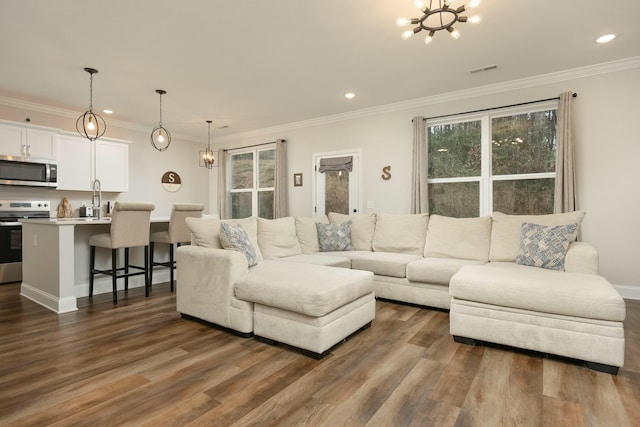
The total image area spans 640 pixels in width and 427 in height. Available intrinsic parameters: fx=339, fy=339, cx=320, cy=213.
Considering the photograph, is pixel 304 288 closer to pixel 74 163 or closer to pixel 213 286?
pixel 213 286

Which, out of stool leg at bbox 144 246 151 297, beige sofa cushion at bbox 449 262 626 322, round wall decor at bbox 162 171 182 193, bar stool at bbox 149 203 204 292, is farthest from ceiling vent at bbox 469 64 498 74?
round wall decor at bbox 162 171 182 193

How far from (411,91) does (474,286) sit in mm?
3093

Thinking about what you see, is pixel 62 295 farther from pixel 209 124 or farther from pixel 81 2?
pixel 209 124

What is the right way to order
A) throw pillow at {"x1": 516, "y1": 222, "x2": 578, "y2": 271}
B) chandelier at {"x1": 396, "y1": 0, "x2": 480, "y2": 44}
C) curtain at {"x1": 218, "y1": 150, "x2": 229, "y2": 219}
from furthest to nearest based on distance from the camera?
curtain at {"x1": 218, "y1": 150, "x2": 229, "y2": 219} → throw pillow at {"x1": 516, "y1": 222, "x2": 578, "y2": 271} → chandelier at {"x1": 396, "y1": 0, "x2": 480, "y2": 44}

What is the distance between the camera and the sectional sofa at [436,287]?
217 cm

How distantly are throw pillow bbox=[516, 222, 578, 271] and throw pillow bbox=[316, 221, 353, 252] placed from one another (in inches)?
78.7

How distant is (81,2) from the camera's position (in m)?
2.57

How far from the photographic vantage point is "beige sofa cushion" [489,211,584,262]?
3352 millimetres

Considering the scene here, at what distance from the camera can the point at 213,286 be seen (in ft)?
9.28

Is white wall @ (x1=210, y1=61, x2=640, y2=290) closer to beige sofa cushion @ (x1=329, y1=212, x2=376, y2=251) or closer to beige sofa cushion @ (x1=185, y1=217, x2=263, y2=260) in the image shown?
beige sofa cushion @ (x1=329, y1=212, x2=376, y2=251)

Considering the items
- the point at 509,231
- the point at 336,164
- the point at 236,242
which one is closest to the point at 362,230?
the point at 336,164

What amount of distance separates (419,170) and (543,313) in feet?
9.34

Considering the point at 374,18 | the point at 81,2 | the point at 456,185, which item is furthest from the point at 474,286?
the point at 81,2

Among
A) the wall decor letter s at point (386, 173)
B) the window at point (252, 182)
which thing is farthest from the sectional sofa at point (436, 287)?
the window at point (252, 182)
